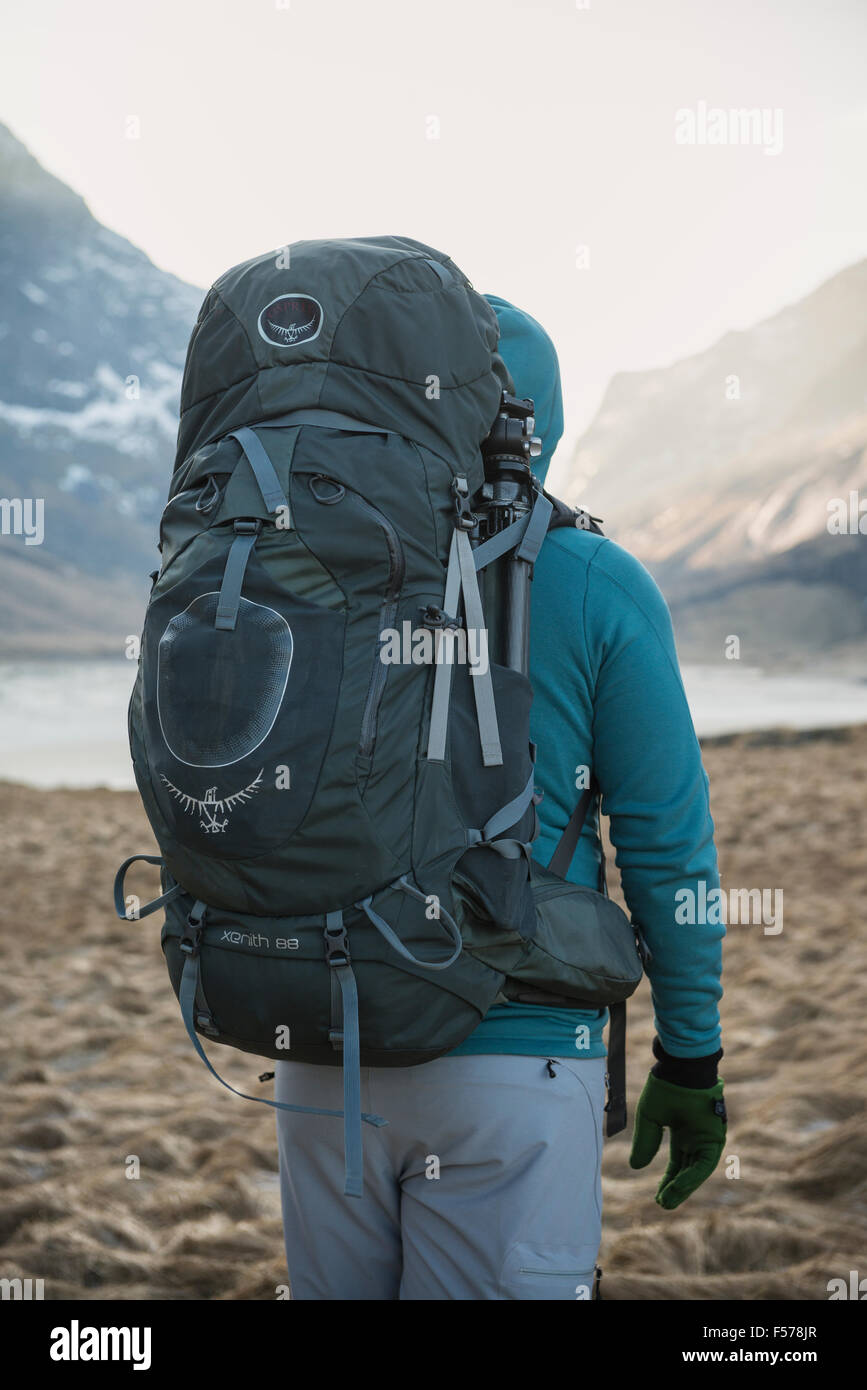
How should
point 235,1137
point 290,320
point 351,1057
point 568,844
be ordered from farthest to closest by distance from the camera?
point 235,1137 → point 568,844 → point 290,320 → point 351,1057

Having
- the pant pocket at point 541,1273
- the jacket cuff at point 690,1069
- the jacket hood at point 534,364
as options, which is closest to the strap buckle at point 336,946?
the pant pocket at point 541,1273

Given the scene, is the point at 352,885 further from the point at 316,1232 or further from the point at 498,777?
the point at 316,1232

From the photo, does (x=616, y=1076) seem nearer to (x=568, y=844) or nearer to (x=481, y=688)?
(x=568, y=844)

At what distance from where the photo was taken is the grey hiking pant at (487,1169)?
1614 millimetres

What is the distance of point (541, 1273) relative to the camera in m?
1.60

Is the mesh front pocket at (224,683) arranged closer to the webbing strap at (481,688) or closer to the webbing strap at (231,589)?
the webbing strap at (231,589)

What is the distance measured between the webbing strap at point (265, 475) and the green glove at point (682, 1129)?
3.86 feet

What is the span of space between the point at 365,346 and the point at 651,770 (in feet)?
2.44

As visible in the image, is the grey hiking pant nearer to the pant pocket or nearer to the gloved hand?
the pant pocket

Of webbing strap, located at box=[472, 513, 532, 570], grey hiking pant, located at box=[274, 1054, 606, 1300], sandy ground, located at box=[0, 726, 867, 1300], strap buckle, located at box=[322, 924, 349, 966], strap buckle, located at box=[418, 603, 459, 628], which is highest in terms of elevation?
webbing strap, located at box=[472, 513, 532, 570]

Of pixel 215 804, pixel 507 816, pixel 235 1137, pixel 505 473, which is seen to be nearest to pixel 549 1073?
pixel 507 816

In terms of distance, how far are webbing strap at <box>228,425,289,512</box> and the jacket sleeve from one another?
477mm

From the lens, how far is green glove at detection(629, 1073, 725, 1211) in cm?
199

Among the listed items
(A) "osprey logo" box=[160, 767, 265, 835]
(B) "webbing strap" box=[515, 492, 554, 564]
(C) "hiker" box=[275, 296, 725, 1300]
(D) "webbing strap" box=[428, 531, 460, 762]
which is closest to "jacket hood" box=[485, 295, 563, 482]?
(C) "hiker" box=[275, 296, 725, 1300]
